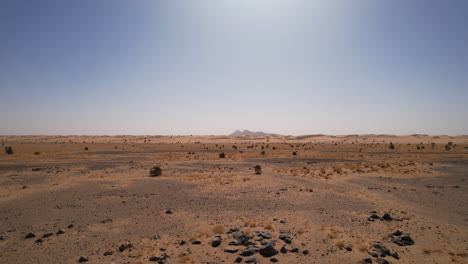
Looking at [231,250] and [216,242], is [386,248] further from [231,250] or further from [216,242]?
[216,242]

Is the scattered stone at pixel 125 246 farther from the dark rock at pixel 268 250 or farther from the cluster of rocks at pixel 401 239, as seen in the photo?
the cluster of rocks at pixel 401 239

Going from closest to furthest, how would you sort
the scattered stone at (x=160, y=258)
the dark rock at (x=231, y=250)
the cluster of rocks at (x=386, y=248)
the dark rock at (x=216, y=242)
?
1. the cluster of rocks at (x=386, y=248)
2. the scattered stone at (x=160, y=258)
3. the dark rock at (x=231, y=250)
4. the dark rock at (x=216, y=242)

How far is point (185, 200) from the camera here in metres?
14.2

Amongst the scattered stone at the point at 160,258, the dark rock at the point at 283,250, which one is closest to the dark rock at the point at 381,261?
the dark rock at the point at 283,250

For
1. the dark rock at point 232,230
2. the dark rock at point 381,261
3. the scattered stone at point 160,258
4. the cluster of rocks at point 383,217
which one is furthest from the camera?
the cluster of rocks at point 383,217

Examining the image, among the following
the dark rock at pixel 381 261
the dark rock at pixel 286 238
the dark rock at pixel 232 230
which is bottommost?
the dark rock at pixel 232 230

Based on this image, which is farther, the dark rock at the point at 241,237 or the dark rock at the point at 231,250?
the dark rock at the point at 241,237

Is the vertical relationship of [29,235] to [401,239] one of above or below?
below

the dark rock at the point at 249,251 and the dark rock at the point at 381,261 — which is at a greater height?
the dark rock at the point at 381,261

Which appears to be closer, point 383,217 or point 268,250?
point 268,250

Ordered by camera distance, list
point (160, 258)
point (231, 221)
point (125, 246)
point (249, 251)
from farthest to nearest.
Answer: point (231, 221)
point (125, 246)
point (249, 251)
point (160, 258)

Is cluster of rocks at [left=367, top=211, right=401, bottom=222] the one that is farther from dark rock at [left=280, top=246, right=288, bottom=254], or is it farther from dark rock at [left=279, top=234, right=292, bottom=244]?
dark rock at [left=280, top=246, right=288, bottom=254]

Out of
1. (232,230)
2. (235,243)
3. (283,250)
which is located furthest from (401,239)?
(232,230)

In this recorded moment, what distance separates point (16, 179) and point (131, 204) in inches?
579
